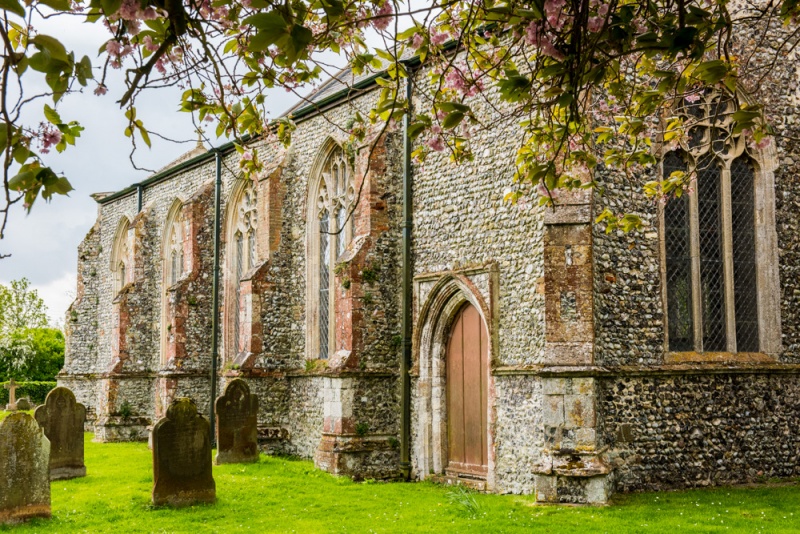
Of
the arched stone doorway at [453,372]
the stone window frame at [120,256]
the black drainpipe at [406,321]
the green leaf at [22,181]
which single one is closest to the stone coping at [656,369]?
the arched stone doorway at [453,372]

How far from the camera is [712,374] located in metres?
12.6

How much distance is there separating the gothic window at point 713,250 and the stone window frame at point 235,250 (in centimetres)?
1150

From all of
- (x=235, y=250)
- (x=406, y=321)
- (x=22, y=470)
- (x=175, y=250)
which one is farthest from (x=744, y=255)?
(x=175, y=250)

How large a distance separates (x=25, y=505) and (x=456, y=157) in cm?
789

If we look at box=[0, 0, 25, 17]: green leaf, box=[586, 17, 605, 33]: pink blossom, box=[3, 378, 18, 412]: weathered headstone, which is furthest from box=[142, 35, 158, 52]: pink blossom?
box=[3, 378, 18, 412]: weathered headstone

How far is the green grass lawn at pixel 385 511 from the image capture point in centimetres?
1022

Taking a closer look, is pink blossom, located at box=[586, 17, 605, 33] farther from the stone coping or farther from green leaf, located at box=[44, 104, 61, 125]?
the stone coping

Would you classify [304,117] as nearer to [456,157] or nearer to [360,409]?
[360,409]

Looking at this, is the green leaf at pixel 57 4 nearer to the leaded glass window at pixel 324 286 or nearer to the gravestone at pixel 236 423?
the gravestone at pixel 236 423

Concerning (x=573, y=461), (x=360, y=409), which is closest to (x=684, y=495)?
(x=573, y=461)

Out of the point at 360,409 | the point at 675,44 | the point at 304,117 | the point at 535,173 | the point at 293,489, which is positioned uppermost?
the point at 304,117

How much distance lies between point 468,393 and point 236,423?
4.76 m

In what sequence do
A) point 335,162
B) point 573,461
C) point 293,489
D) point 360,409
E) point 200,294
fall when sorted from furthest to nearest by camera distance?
1. point 200,294
2. point 335,162
3. point 360,409
4. point 293,489
5. point 573,461

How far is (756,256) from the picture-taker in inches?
524
